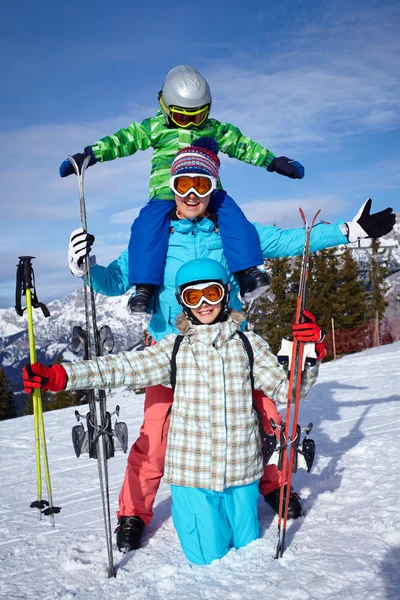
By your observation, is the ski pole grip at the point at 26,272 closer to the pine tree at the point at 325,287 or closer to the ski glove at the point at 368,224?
the ski glove at the point at 368,224

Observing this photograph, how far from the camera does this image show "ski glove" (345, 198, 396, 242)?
3201 millimetres

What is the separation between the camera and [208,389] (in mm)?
2889

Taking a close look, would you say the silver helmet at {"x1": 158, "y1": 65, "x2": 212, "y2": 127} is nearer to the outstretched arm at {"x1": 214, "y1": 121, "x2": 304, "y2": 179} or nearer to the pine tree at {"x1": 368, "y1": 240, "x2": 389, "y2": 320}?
the outstretched arm at {"x1": 214, "y1": 121, "x2": 304, "y2": 179}

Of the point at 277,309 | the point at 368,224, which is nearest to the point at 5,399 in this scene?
the point at 277,309

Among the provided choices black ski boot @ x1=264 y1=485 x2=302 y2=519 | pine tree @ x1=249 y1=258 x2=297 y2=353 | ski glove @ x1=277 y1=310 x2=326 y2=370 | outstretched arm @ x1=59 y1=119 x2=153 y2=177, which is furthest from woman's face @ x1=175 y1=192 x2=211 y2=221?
pine tree @ x1=249 y1=258 x2=297 y2=353

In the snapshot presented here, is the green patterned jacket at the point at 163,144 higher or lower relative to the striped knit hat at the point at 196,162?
higher

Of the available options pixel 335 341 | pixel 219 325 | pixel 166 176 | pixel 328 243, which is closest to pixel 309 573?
pixel 219 325

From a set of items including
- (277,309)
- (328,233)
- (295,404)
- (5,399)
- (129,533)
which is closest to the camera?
(295,404)

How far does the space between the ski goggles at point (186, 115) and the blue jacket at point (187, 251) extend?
76 centimetres

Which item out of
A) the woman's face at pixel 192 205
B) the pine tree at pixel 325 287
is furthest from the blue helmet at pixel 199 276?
the pine tree at pixel 325 287

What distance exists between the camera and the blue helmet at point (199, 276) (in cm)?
293

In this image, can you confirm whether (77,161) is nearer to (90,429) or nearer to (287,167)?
(287,167)

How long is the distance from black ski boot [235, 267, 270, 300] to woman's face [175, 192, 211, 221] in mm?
454

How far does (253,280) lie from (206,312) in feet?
1.42
